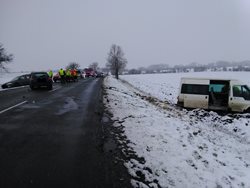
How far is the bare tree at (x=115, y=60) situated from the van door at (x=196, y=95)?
58.9 m

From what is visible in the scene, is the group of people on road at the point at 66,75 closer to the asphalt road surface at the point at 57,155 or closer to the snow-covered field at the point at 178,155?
the asphalt road surface at the point at 57,155

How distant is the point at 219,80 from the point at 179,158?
9456 millimetres

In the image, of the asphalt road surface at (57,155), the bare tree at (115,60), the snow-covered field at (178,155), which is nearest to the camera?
the asphalt road surface at (57,155)

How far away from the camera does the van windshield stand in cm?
1264

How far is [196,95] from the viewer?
1372 centimetres

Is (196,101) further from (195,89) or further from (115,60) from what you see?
(115,60)

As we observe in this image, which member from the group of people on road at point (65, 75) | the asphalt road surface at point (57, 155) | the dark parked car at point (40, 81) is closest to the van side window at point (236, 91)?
the asphalt road surface at point (57, 155)

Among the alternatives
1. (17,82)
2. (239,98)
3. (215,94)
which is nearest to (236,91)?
(239,98)

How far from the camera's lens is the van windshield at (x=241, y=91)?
1264cm

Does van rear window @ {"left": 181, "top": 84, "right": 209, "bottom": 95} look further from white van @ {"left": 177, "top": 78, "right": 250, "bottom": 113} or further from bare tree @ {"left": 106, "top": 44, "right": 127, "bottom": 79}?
bare tree @ {"left": 106, "top": 44, "right": 127, "bottom": 79}

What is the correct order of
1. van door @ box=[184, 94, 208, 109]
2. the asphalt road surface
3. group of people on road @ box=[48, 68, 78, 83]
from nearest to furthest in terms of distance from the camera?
the asphalt road surface
van door @ box=[184, 94, 208, 109]
group of people on road @ box=[48, 68, 78, 83]

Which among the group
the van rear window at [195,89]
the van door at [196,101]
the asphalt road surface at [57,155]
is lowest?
the van door at [196,101]

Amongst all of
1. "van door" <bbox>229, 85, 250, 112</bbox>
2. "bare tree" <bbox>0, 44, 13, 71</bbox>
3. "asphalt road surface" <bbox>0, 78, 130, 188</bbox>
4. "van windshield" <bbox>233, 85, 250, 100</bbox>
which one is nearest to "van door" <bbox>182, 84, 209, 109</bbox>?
"van door" <bbox>229, 85, 250, 112</bbox>

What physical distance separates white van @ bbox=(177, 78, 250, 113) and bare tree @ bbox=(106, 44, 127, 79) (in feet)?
193
